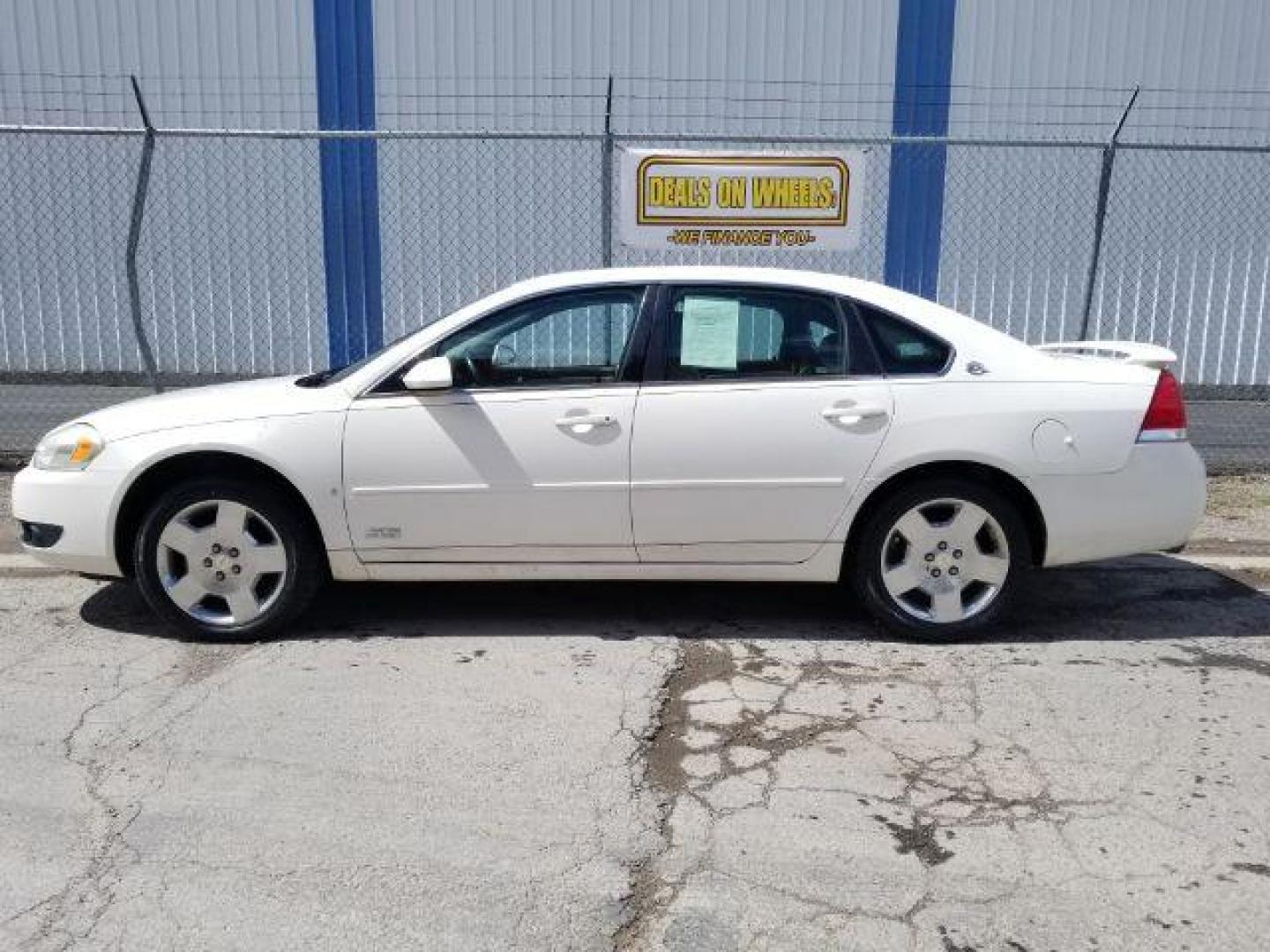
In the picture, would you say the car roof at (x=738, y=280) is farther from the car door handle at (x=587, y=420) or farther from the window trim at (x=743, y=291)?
the car door handle at (x=587, y=420)

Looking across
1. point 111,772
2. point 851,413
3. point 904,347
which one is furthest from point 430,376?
point 904,347

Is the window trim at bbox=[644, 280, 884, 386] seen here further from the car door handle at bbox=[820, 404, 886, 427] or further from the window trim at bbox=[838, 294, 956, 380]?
the car door handle at bbox=[820, 404, 886, 427]

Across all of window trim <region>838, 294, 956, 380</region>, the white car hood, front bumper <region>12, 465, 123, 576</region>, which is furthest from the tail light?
front bumper <region>12, 465, 123, 576</region>

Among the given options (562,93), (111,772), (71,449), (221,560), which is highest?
(562,93)

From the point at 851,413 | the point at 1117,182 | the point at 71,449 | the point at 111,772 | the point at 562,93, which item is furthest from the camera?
the point at 1117,182

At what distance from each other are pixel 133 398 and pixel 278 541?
523 centimetres

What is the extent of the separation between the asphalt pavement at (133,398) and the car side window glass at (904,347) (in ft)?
14.3

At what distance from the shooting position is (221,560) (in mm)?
4578

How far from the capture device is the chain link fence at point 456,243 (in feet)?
36.3

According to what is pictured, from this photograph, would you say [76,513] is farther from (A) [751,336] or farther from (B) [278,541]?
(A) [751,336]

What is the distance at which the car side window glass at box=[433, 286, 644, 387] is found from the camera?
4.55 metres

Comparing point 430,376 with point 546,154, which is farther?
point 546,154

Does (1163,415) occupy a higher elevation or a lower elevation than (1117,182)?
lower

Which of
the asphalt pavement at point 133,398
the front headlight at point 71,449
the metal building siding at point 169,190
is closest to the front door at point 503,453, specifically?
the front headlight at point 71,449
